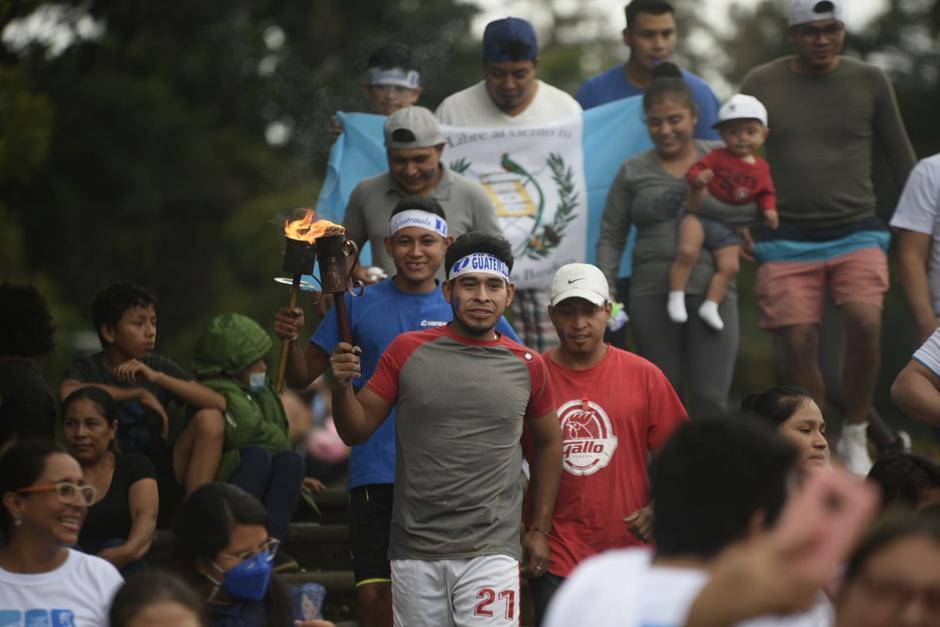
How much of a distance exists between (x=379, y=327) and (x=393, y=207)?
109 centimetres

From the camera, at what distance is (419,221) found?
7383mm

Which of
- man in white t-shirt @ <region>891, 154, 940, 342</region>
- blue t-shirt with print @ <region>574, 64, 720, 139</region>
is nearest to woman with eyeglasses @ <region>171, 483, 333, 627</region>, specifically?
man in white t-shirt @ <region>891, 154, 940, 342</region>

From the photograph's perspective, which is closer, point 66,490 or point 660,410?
point 66,490

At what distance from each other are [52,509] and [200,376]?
272cm

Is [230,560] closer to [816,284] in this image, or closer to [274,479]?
[274,479]

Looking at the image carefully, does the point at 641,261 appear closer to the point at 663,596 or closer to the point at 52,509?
the point at 52,509

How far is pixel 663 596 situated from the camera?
309cm

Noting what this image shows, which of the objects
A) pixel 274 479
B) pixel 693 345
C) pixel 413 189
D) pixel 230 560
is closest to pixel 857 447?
pixel 693 345

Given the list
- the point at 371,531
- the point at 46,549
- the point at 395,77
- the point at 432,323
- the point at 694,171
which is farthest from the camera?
the point at 395,77

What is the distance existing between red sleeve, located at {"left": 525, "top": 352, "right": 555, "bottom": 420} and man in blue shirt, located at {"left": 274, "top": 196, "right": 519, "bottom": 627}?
609mm

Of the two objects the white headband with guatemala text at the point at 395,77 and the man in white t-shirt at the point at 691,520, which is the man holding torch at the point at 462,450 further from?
the man in white t-shirt at the point at 691,520

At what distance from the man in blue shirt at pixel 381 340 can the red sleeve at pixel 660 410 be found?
0.76 metres

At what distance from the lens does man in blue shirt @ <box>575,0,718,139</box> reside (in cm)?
936

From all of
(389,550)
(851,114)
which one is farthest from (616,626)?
(851,114)
